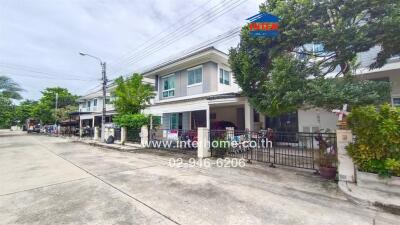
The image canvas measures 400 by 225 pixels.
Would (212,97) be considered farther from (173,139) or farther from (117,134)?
(117,134)

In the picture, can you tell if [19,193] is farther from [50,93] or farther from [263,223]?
[50,93]

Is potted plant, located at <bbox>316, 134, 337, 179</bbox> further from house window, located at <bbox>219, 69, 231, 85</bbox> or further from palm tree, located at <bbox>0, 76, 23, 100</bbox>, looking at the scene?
palm tree, located at <bbox>0, 76, 23, 100</bbox>

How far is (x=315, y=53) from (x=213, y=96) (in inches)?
225

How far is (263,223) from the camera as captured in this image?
3.54 meters

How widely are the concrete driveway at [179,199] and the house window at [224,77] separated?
9587 mm

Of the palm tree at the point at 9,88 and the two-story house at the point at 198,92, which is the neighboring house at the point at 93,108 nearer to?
the palm tree at the point at 9,88

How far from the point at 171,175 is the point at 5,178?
18.5 ft

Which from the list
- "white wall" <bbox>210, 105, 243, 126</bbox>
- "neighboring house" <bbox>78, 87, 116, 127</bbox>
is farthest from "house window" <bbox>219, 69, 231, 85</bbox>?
"neighboring house" <bbox>78, 87, 116, 127</bbox>

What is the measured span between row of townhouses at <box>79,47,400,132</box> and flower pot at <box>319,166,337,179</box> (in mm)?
5749

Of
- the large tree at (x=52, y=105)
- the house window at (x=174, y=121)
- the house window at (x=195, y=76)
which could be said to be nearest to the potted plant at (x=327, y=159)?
the house window at (x=195, y=76)

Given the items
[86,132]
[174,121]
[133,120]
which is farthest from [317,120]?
[86,132]

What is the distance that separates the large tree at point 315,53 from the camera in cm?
634

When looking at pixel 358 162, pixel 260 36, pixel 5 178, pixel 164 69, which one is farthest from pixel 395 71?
pixel 5 178

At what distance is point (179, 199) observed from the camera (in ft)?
15.3
